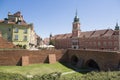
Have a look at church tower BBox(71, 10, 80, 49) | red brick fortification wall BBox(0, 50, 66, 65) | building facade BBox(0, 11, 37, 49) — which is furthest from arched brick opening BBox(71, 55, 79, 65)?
church tower BBox(71, 10, 80, 49)

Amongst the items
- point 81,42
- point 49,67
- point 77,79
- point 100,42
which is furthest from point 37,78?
point 81,42

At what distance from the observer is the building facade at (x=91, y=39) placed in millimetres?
51450

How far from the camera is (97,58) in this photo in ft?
104

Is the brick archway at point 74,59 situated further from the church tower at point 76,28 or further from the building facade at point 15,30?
the church tower at point 76,28

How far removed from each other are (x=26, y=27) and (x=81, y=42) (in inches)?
1034

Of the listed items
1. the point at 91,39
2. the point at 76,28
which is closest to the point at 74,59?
the point at 91,39

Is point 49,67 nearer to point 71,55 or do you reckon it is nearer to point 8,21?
point 71,55

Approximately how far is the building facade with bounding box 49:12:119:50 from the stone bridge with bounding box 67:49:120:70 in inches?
604

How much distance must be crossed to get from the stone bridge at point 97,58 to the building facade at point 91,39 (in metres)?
15.3

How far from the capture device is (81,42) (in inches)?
2566

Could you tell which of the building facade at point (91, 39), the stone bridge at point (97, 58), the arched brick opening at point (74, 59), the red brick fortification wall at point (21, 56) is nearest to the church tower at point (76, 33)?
the building facade at point (91, 39)

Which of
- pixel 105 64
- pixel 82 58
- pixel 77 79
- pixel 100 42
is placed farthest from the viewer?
pixel 100 42

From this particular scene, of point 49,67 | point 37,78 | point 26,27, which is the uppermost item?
point 26,27

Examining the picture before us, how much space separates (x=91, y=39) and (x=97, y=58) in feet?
91.9
